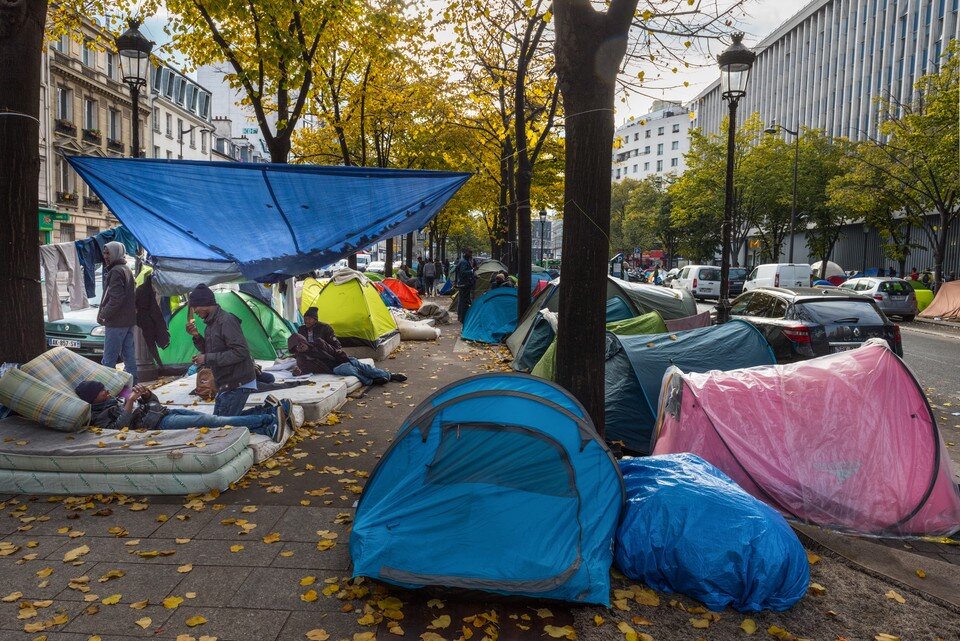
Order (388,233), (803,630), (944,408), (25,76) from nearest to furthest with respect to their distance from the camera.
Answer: (803,630) → (25,76) → (388,233) → (944,408)

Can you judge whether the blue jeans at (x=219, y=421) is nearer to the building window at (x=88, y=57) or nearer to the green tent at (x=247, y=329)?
the green tent at (x=247, y=329)

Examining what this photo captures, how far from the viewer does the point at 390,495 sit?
165 inches

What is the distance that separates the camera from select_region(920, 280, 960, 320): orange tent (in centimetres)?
2130

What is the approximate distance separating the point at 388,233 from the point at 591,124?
137 inches

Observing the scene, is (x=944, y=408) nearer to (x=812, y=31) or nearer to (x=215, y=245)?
(x=215, y=245)

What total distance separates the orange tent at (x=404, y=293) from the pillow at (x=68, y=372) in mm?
14153

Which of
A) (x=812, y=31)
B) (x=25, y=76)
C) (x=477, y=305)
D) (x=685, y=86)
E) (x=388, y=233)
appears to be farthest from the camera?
(x=812, y=31)

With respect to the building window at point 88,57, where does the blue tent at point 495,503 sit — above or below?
below

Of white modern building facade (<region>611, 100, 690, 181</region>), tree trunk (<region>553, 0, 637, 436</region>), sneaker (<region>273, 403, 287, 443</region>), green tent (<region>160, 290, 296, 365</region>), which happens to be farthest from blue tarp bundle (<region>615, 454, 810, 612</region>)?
white modern building facade (<region>611, 100, 690, 181</region>)

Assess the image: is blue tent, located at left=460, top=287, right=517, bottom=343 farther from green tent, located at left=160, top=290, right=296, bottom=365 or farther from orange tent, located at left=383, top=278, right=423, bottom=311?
orange tent, located at left=383, top=278, right=423, bottom=311

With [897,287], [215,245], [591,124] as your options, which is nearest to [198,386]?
[215,245]

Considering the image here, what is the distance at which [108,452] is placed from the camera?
556cm

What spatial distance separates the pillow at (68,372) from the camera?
5.98 m

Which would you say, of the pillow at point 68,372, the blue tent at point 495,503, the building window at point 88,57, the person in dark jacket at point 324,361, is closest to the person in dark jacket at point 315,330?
the person in dark jacket at point 324,361
